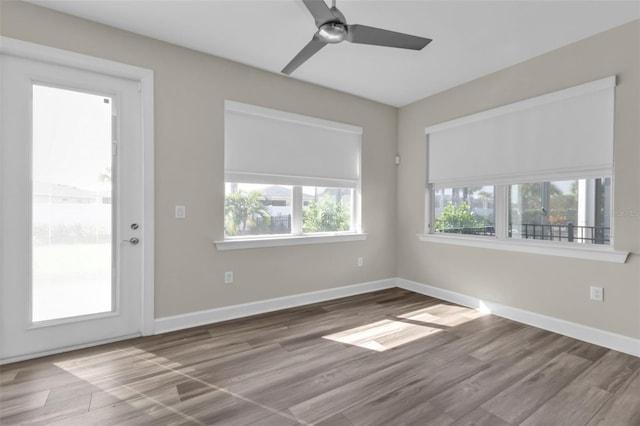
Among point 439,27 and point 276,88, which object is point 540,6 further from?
point 276,88

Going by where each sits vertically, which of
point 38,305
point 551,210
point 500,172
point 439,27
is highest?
point 439,27

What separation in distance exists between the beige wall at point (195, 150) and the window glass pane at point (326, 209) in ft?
1.06

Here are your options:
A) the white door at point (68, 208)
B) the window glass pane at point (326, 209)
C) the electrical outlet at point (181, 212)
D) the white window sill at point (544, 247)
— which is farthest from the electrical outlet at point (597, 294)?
the white door at point (68, 208)

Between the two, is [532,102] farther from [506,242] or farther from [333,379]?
[333,379]

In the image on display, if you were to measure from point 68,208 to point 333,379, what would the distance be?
261cm

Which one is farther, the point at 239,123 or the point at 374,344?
the point at 239,123

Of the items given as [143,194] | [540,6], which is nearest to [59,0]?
[143,194]

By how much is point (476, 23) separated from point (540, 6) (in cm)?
45

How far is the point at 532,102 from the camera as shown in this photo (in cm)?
321

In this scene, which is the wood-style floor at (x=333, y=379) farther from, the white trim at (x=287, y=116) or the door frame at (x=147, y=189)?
the white trim at (x=287, y=116)

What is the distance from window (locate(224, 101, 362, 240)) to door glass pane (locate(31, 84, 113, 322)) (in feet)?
3.72

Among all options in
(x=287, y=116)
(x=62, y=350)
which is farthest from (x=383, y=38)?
(x=62, y=350)

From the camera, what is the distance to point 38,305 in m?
2.53

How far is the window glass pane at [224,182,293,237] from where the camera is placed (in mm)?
3480
